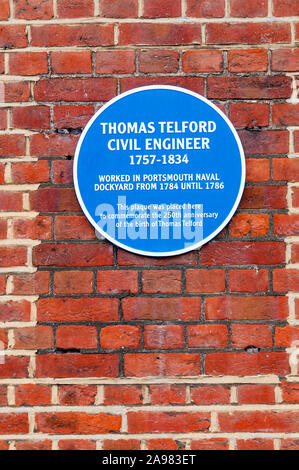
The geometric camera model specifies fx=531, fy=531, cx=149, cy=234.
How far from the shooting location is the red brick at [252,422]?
197 centimetres

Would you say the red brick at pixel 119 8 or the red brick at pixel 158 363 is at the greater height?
the red brick at pixel 119 8

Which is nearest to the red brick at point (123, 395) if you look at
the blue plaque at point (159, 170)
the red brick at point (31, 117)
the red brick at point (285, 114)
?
the blue plaque at point (159, 170)

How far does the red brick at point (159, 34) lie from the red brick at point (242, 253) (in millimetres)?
779

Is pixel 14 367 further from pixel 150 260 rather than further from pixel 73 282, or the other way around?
pixel 150 260

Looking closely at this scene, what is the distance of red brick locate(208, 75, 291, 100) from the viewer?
2.00 metres

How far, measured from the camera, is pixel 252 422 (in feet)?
6.46

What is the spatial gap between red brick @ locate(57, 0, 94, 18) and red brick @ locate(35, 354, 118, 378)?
50.6 inches

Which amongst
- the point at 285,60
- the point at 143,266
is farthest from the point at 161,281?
the point at 285,60

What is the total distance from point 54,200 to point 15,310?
0.44 meters

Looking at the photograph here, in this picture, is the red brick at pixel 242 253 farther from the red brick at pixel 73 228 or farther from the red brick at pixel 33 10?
the red brick at pixel 33 10

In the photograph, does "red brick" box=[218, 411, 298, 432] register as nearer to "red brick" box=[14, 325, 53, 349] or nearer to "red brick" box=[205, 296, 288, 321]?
"red brick" box=[205, 296, 288, 321]

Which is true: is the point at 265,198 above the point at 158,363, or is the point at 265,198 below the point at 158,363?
above

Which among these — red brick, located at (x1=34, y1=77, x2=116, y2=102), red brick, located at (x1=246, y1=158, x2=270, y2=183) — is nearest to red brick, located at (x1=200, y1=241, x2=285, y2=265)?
red brick, located at (x1=246, y1=158, x2=270, y2=183)
